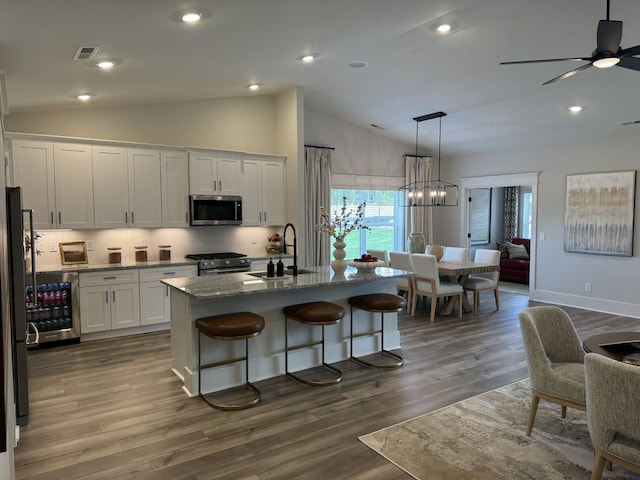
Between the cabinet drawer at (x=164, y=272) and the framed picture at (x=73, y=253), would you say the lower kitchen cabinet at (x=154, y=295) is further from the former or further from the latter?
the framed picture at (x=73, y=253)

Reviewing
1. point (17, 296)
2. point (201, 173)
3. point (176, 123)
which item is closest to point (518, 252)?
point (201, 173)

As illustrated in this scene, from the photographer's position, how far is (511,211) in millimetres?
11828

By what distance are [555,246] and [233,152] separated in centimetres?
558

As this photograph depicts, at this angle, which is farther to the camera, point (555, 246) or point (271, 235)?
point (555, 246)

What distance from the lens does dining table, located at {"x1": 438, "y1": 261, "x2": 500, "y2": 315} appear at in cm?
682

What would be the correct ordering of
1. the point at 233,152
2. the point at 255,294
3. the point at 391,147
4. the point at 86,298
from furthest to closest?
the point at 391,147 < the point at 233,152 < the point at 86,298 < the point at 255,294

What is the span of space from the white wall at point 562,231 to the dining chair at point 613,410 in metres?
5.47

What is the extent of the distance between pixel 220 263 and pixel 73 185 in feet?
6.64

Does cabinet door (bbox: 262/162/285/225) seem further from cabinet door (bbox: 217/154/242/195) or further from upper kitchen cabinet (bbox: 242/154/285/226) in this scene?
cabinet door (bbox: 217/154/242/195)

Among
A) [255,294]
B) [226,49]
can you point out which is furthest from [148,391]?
[226,49]

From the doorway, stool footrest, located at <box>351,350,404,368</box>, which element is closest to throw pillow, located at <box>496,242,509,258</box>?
the doorway

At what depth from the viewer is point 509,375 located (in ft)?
14.6

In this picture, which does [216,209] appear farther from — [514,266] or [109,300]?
[514,266]

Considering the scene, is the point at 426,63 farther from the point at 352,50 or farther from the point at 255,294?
the point at 255,294
